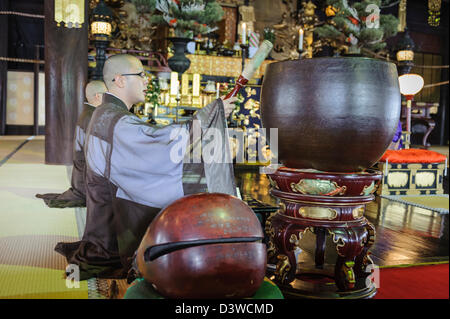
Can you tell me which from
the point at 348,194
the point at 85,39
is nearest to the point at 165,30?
the point at 85,39

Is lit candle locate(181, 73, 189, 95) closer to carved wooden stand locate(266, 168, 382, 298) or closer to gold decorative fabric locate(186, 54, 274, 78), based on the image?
gold decorative fabric locate(186, 54, 274, 78)

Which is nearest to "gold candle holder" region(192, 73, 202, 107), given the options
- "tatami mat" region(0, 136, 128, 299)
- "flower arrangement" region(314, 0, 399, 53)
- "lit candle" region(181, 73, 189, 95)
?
"lit candle" region(181, 73, 189, 95)

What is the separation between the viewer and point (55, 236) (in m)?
2.61

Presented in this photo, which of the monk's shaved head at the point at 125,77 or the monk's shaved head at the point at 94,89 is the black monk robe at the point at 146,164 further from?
the monk's shaved head at the point at 94,89

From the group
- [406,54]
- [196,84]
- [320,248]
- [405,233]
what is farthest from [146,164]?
[406,54]

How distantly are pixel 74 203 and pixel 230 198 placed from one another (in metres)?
2.57

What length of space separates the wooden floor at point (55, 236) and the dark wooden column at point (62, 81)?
45.7 inches

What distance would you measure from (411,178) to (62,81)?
15.5ft

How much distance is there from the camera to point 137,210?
1.79 m

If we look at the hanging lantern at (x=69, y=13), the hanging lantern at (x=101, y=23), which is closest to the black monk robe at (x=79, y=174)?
the hanging lantern at (x=101, y=23)

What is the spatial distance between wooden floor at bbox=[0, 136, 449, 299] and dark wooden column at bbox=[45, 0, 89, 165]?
1161 mm

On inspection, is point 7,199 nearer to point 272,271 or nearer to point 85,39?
point 272,271

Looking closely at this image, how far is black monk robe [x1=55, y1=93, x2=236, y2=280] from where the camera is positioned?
1.72 metres

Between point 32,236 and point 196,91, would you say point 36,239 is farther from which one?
point 196,91
